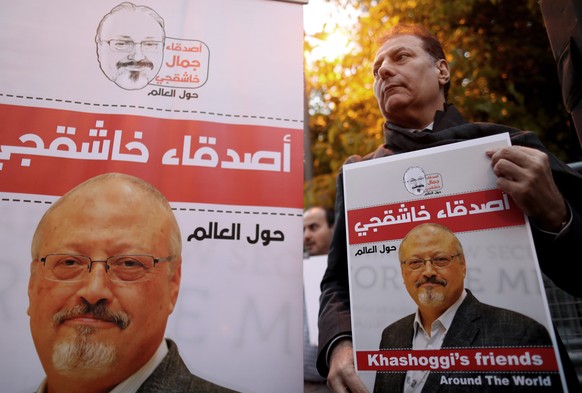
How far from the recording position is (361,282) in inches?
46.9

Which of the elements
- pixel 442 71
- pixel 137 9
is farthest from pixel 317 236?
pixel 137 9

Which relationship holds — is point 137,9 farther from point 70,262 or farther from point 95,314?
point 95,314

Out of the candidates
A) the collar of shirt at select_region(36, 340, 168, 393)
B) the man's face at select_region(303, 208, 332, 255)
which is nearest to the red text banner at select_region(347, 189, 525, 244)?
the collar of shirt at select_region(36, 340, 168, 393)

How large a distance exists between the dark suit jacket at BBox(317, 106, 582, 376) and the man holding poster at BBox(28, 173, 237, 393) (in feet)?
1.20

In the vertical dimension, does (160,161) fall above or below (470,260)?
above

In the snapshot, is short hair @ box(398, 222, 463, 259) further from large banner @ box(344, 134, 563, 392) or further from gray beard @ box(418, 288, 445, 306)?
gray beard @ box(418, 288, 445, 306)

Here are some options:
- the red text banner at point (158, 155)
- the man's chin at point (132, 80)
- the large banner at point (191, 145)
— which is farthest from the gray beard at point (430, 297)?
the man's chin at point (132, 80)

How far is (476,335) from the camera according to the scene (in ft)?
3.43

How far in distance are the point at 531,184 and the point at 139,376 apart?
110 cm

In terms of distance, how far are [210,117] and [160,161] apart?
22 centimetres

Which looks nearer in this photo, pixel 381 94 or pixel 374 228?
pixel 374 228

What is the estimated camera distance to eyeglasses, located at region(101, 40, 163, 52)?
1459 mm

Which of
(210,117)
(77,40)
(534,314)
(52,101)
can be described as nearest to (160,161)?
(210,117)

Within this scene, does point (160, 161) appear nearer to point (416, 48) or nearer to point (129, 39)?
point (129, 39)
